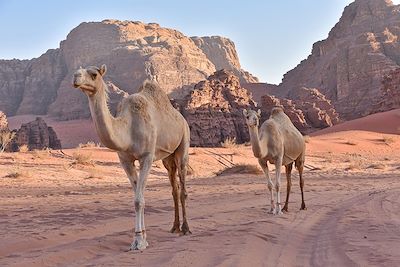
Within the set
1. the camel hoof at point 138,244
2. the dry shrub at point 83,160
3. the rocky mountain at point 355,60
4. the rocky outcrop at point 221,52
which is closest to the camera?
the camel hoof at point 138,244

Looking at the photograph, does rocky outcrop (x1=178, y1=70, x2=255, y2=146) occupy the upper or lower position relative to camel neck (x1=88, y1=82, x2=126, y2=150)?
upper

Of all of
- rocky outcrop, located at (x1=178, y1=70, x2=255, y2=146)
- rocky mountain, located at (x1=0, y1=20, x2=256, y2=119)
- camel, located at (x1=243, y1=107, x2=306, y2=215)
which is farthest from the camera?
rocky mountain, located at (x1=0, y1=20, x2=256, y2=119)

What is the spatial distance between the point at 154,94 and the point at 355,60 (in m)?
83.9

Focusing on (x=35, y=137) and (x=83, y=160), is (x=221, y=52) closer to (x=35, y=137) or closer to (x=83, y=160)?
(x=35, y=137)

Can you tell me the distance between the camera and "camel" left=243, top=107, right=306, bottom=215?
1019 cm

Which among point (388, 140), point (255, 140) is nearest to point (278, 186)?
point (255, 140)

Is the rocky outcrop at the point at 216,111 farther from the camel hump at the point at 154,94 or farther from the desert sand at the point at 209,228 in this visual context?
the camel hump at the point at 154,94

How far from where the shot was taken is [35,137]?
42.3 meters

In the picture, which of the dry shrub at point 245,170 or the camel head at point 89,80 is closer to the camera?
the camel head at point 89,80

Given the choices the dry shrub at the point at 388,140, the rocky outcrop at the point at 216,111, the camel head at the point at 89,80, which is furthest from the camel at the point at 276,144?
the dry shrub at the point at 388,140

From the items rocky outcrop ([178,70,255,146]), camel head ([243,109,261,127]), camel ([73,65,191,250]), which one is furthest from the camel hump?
rocky outcrop ([178,70,255,146])

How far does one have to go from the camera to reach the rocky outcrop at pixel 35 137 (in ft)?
137

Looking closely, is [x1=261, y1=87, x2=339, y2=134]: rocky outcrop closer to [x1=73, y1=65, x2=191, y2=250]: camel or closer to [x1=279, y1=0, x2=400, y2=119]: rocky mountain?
[x1=279, y1=0, x2=400, y2=119]: rocky mountain

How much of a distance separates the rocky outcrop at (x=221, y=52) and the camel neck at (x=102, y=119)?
11707 centimetres
